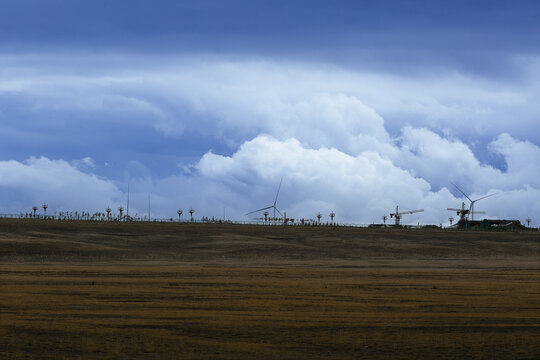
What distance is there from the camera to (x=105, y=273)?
3177 cm

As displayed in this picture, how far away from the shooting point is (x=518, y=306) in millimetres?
20062

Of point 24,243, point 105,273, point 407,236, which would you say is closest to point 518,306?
point 105,273

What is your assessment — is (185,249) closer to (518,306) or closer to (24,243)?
(24,243)

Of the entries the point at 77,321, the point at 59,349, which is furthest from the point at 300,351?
the point at 77,321

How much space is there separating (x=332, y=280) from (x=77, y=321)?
1434cm

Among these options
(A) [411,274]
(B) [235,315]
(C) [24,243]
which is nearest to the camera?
(B) [235,315]

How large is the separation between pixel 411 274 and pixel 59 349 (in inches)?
898

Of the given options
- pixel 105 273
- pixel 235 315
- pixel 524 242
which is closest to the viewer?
pixel 235 315

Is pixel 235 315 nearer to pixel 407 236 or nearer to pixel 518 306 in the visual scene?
pixel 518 306

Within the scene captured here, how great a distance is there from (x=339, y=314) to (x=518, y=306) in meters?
5.24

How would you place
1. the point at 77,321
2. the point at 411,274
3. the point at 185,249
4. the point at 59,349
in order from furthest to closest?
the point at 185,249, the point at 411,274, the point at 77,321, the point at 59,349

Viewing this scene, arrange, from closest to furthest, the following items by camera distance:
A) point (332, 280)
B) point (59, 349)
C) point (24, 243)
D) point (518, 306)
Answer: point (59, 349) < point (518, 306) < point (332, 280) < point (24, 243)

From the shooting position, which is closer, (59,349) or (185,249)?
(59,349)

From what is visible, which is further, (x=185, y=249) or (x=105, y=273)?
(x=185, y=249)
